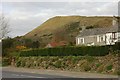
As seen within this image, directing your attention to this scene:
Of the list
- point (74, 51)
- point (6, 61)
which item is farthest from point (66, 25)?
point (74, 51)

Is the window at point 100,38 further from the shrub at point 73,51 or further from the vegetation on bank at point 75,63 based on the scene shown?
the vegetation on bank at point 75,63

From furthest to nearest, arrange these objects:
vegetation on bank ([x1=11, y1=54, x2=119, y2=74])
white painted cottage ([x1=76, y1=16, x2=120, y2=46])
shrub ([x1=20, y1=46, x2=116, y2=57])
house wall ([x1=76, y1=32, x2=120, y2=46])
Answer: white painted cottage ([x1=76, y1=16, x2=120, y2=46]), house wall ([x1=76, y1=32, x2=120, y2=46]), shrub ([x1=20, y1=46, x2=116, y2=57]), vegetation on bank ([x1=11, y1=54, x2=119, y2=74])

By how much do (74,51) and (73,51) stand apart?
0.20 meters

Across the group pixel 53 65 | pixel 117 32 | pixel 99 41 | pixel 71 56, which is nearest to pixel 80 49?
pixel 71 56

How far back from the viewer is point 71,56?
4275 cm

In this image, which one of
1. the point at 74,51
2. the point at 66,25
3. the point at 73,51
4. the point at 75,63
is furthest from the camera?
the point at 66,25

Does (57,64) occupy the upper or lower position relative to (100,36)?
lower

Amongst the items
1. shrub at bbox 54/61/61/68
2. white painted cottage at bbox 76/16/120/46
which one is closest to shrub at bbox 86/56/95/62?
shrub at bbox 54/61/61/68

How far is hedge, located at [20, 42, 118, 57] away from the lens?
124 feet

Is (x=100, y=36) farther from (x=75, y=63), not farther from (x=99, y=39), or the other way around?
(x=75, y=63)

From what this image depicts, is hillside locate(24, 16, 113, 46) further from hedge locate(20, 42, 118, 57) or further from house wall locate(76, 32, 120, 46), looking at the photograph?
hedge locate(20, 42, 118, 57)

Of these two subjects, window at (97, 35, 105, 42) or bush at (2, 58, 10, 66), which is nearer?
bush at (2, 58, 10, 66)

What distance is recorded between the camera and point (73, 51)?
142ft

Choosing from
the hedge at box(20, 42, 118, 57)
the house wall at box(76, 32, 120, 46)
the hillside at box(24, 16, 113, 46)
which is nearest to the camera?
the hedge at box(20, 42, 118, 57)
